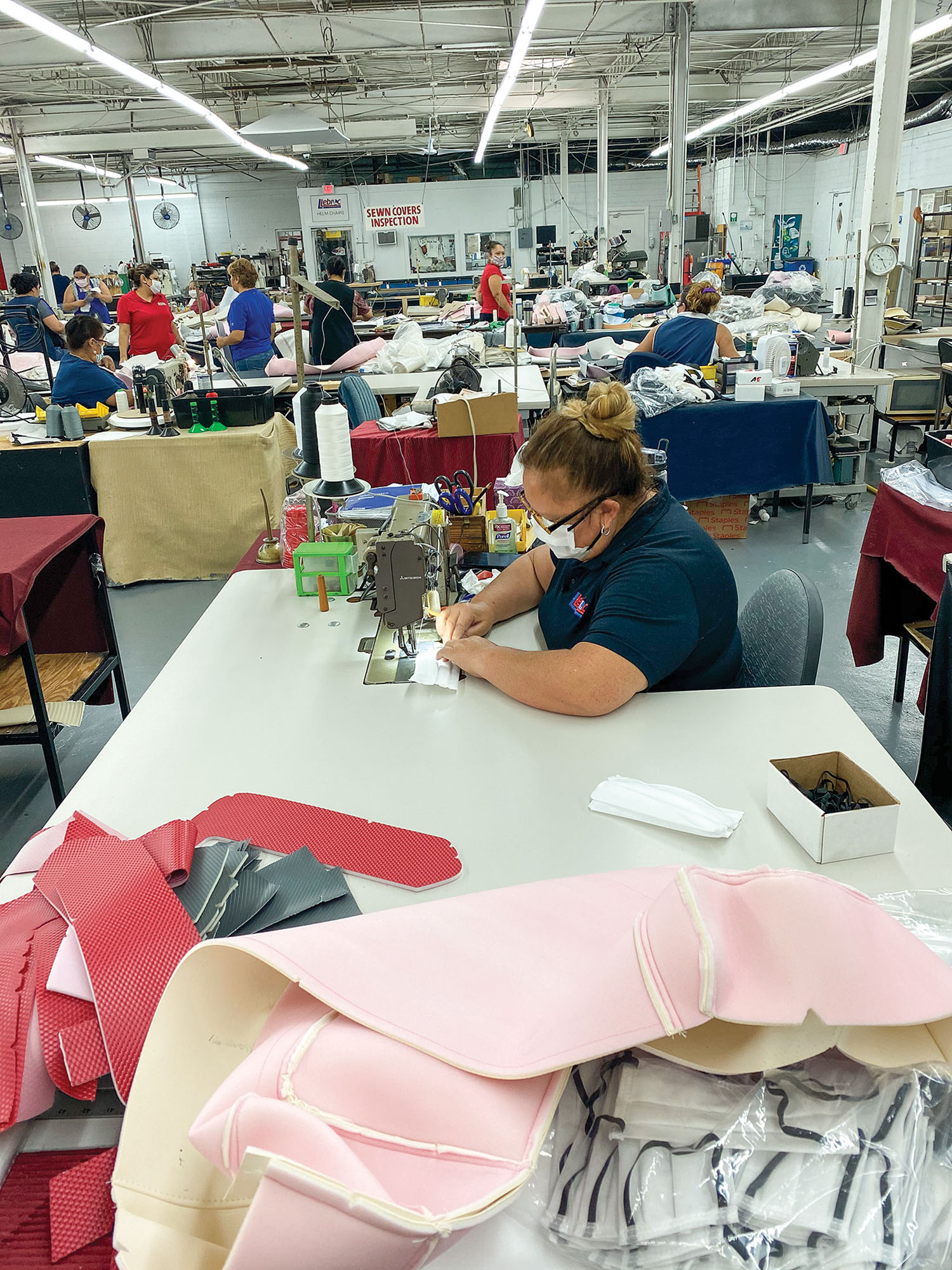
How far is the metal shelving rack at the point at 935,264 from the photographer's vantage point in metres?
11.0

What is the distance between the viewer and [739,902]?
0.76m

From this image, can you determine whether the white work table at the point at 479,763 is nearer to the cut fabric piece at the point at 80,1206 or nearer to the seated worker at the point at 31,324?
the cut fabric piece at the point at 80,1206

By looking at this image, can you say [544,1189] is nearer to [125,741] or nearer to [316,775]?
[316,775]

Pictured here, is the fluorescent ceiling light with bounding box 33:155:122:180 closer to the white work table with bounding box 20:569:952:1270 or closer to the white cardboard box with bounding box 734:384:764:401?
the white cardboard box with bounding box 734:384:764:401

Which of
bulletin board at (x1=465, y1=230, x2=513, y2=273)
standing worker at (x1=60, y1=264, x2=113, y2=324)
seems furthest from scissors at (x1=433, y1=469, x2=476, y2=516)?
bulletin board at (x1=465, y1=230, x2=513, y2=273)

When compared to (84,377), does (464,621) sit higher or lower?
lower

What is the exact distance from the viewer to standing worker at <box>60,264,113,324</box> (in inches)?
391

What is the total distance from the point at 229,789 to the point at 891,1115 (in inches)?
40.6

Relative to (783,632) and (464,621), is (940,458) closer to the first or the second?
(783,632)

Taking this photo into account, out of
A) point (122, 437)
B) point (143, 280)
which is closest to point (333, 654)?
point (122, 437)

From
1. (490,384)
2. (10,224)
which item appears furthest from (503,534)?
(10,224)

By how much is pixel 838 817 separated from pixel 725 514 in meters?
4.09

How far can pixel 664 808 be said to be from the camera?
1.30 metres

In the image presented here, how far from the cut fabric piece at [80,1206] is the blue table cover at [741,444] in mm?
4395
